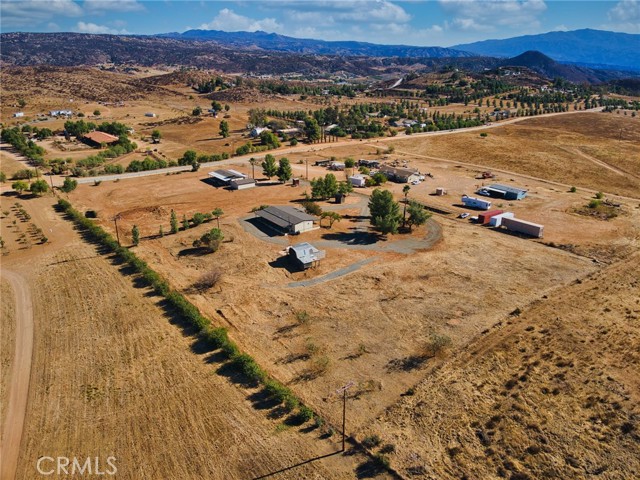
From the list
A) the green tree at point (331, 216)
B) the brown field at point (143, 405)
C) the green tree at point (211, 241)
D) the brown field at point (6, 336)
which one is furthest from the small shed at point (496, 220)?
the brown field at point (6, 336)

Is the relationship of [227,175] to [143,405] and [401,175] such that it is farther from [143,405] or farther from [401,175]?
[143,405]

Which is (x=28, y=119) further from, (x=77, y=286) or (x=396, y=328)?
(x=396, y=328)

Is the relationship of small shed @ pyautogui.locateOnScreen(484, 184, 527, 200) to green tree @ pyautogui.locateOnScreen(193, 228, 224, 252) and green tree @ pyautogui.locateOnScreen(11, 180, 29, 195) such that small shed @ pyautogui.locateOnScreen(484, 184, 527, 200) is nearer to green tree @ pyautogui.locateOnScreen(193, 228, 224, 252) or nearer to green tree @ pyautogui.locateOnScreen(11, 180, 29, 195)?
green tree @ pyautogui.locateOnScreen(193, 228, 224, 252)

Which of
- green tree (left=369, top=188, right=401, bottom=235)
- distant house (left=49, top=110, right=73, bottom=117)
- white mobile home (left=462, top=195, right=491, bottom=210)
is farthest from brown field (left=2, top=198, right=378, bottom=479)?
distant house (left=49, top=110, right=73, bottom=117)

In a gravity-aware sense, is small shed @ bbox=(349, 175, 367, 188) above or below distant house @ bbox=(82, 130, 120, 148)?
below

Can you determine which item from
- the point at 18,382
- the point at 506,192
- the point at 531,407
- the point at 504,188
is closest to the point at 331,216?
the point at 506,192

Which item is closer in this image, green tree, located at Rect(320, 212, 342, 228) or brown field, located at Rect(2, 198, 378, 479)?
brown field, located at Rect(2, 198, 378, 479)

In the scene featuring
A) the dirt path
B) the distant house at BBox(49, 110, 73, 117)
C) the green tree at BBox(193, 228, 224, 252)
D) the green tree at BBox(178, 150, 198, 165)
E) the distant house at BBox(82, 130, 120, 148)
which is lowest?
the dirt path
